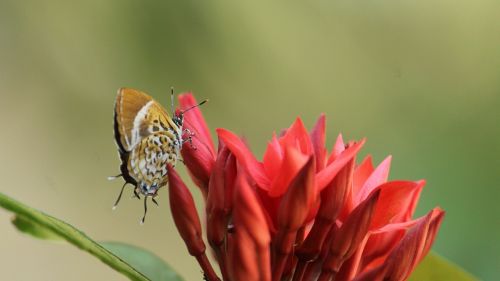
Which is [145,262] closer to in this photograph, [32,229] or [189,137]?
[189,137]

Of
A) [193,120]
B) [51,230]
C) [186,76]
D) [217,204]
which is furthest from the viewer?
[186,76]

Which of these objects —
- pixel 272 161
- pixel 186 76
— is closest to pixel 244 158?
pixel 272 161

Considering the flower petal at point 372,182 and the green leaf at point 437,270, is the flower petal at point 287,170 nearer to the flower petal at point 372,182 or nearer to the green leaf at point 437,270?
the flower petal at point 372,182

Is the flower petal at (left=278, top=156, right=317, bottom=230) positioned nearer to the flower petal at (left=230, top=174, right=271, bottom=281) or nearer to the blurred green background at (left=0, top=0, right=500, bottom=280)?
the flower petal at (left=230, top=174, right=271, bottom=281)

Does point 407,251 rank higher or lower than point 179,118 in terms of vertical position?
lower

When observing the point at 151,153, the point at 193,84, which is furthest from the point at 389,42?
the point at 151,153

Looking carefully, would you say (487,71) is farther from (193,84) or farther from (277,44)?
(193,84)

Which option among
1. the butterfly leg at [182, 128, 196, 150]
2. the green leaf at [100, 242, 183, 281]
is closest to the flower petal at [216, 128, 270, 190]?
the butterfly leg at [182, 128, 196, 150]
